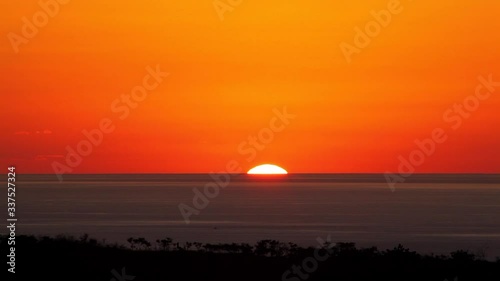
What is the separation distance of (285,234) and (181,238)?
8581 mm

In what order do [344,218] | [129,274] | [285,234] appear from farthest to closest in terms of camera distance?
[344,218] → [285,234] → [129,274]

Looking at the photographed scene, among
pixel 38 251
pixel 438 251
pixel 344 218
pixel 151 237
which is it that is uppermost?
pixel 344 218

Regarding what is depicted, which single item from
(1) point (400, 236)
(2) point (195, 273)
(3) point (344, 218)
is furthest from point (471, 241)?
(2) point (195, 273)

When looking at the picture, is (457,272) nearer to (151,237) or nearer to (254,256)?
(254,256)

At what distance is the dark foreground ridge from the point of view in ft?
73.0

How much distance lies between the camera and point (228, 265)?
2412 centimetres

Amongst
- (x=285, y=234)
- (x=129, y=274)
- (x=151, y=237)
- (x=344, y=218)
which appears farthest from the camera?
(x=344, y=218)

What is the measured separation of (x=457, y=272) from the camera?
23094 millimetres

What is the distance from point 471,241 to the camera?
2324 inches

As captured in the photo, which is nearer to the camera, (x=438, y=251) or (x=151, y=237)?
(x=438, y=251)

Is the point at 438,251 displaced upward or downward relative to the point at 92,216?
downward

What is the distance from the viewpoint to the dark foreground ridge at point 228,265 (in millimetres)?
22266

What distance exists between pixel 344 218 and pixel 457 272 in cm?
6395

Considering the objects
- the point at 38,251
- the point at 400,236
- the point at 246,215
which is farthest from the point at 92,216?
the point at 38,251
